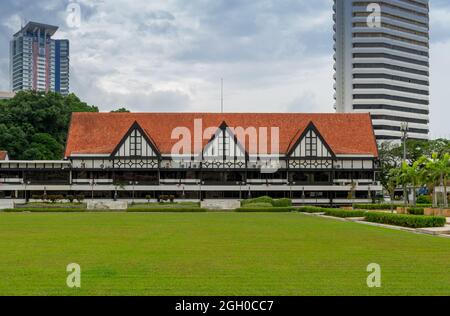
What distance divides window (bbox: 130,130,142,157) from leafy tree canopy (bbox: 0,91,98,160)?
18.8m

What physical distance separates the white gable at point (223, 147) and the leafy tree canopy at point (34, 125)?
26.1 meters

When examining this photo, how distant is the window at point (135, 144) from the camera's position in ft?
249

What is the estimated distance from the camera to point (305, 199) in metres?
76.3

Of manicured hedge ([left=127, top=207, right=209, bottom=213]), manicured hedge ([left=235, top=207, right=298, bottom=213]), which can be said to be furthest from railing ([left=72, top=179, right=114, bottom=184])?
manicured hedge ([left=235, top=207, right=298, bottom=213])

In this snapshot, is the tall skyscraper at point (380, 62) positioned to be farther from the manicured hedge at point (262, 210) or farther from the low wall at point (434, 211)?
the low wall at point (434, 211)

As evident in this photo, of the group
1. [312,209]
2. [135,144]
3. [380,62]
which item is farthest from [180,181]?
[380,62]

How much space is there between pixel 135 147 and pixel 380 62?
273 feet

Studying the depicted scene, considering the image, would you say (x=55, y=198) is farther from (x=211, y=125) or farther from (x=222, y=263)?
(x=222, y=263)

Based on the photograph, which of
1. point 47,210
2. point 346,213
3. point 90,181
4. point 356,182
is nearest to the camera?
point 346,213

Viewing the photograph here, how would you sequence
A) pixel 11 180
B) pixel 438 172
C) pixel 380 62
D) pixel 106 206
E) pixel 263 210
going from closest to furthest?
pixel 438 172 → pixel 263 210 → pixel 106 206 → pixel 11 180 → pixel 380 62

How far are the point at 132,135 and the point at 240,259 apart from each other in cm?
5939

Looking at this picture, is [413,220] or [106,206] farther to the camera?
[106,206]

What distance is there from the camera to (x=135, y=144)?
75938mm

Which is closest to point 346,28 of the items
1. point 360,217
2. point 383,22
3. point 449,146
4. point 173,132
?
point 383,22
